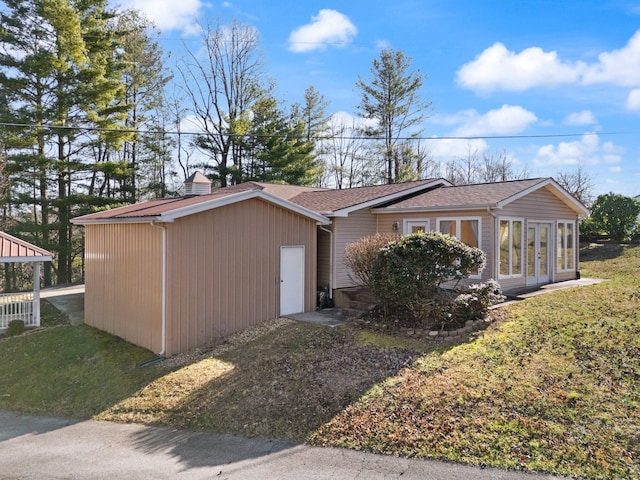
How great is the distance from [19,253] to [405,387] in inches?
490

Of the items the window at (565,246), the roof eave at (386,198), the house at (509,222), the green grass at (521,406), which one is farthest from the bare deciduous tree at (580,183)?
the green grass at (521,406)

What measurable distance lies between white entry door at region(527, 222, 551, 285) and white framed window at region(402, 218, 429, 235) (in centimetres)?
319

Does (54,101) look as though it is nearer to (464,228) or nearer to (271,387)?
(464,228)

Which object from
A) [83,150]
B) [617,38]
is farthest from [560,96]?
[83,150]

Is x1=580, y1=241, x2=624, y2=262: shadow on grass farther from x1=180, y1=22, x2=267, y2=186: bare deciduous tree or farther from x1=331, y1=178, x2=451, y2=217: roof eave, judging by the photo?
x1=180, y1=22, x2=267, y2=186: bare deciduous tree

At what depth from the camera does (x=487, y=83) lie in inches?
797

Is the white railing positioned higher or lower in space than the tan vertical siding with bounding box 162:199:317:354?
lower

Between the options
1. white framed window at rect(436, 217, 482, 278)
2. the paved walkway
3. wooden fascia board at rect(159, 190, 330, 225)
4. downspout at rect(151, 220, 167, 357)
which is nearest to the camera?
wooden fascia board at rect(159, 190, 330, 225)

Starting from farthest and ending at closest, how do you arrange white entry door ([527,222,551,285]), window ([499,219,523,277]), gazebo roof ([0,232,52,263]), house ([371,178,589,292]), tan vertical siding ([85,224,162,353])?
1. white entry door ([527,222,551,285])
2. gazebo roof ([0,232,52,263])
3. window ([499,219,523,277])
4. house ([371,178,589,292])
5. tan vertical siding ([85,224,162,353])

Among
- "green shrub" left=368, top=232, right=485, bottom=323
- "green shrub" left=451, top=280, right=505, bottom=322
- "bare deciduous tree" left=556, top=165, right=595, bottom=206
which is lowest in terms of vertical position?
"green shrub" left=451, top=280, right=505, bottom=322

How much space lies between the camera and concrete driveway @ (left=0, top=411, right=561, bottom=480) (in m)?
4.90

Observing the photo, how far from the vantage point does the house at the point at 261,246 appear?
31.9 feet

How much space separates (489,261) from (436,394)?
6.64 metres

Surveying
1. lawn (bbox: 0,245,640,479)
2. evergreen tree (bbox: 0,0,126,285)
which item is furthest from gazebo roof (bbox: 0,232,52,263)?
evergreen tree (bbox: 0,0,126,285)
